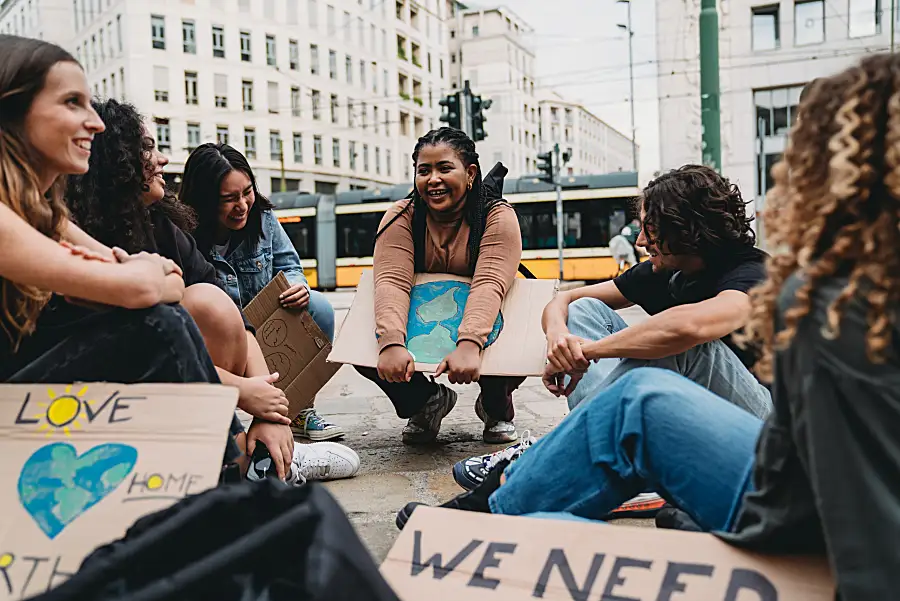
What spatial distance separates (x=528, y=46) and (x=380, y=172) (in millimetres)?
31816

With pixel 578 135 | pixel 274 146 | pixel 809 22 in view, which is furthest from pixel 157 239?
pixel 578 135

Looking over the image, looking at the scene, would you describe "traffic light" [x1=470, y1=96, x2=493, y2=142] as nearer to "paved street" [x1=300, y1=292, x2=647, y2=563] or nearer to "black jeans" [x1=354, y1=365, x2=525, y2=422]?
"paved street" [x1=300, y1=292, x2=647, y2=563]

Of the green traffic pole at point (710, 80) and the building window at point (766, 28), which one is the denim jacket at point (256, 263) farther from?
the building window at point (766, 28)

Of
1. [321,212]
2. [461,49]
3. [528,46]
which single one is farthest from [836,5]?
[528,46]

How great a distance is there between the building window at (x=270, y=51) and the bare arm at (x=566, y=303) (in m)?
41.7

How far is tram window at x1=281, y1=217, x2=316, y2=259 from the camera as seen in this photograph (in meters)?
21.2

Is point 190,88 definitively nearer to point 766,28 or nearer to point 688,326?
point 766,28

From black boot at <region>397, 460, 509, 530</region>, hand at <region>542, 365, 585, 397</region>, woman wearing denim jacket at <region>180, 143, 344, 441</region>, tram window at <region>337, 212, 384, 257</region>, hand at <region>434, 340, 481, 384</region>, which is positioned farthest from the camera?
tram window at <region>337, 212, 384, 257</region>

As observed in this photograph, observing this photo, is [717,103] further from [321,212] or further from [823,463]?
[321,212]

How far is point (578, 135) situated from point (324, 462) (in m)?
97.6

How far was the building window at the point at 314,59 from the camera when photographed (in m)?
44.2

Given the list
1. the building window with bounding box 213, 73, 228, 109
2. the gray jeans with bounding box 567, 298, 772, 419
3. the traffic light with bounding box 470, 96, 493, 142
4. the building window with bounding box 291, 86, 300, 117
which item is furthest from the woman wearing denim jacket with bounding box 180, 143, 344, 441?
the building window with bounding box 291, 86, 300, 117

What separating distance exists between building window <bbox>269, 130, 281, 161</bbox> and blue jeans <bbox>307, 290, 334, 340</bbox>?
1529 inches

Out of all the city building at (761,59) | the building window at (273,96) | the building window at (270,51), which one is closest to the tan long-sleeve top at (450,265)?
the city building at (761,59)
